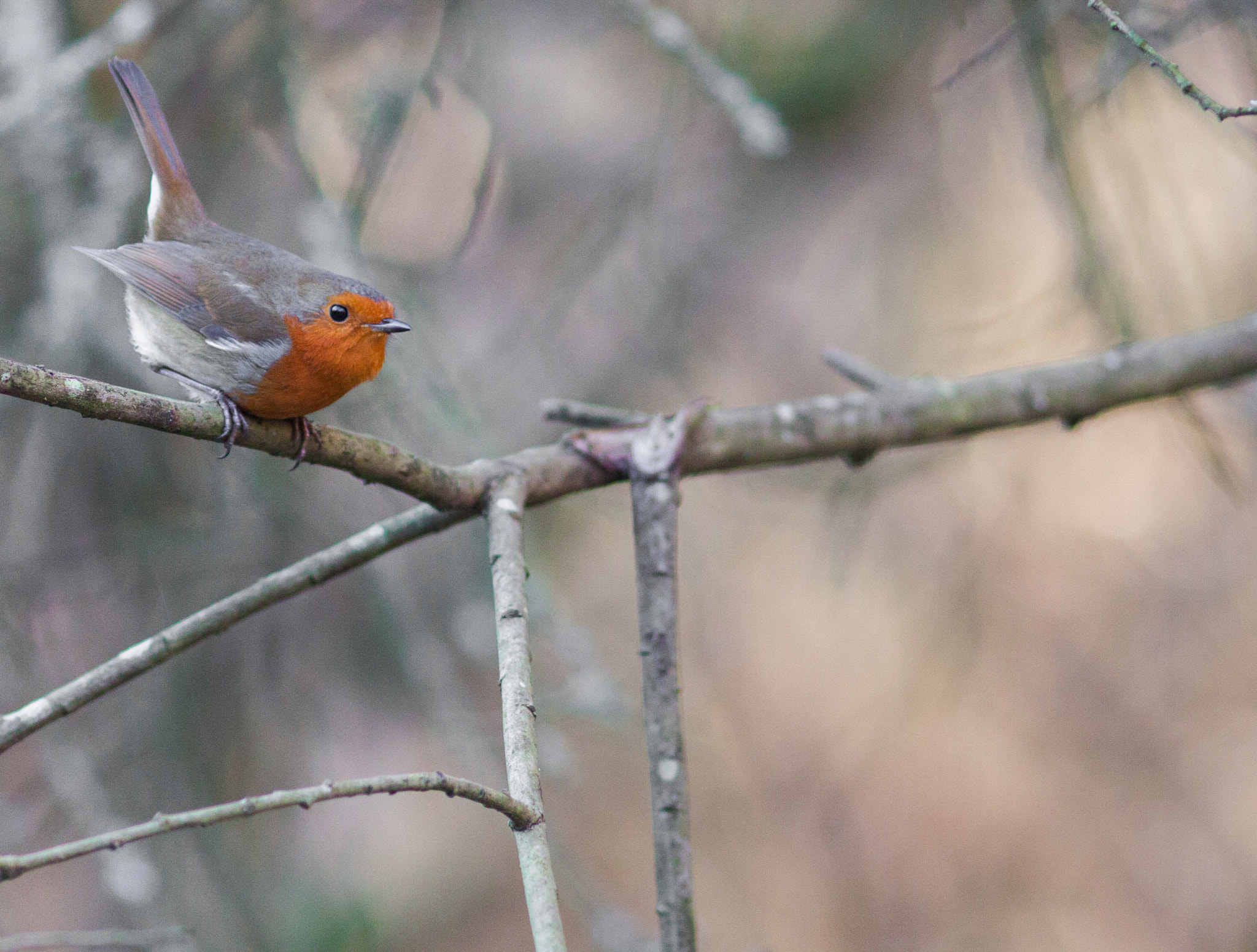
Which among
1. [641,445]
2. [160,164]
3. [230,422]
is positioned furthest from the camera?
[160,164]

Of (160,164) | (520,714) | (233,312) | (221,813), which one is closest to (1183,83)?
(520,714)

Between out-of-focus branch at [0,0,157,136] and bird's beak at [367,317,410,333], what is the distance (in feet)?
3.72

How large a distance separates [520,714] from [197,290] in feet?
5.75

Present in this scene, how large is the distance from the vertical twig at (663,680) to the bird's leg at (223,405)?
2.83 feet

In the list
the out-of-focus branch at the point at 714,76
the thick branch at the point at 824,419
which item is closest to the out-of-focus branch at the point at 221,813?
the thick branch at the point at 824,419

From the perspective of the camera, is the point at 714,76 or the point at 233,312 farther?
the point at 714,76

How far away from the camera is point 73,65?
2.91 m

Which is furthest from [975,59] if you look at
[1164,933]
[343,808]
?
[343,808]

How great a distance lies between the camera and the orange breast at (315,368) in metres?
2.42

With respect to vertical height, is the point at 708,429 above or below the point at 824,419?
below

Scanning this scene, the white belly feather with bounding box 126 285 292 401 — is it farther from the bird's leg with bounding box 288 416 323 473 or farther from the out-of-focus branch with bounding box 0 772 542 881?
the out-of-focus branch with bounding box 0 772 542 881

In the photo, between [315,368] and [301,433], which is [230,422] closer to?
[301,433]

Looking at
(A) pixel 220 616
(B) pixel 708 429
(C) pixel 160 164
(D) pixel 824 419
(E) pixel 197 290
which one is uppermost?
(C) pixel 160 164

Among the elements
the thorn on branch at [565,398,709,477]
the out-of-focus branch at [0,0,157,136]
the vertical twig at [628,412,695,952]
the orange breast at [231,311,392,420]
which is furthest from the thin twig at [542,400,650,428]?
the out-of-focus branch at [0,0,157,136]
